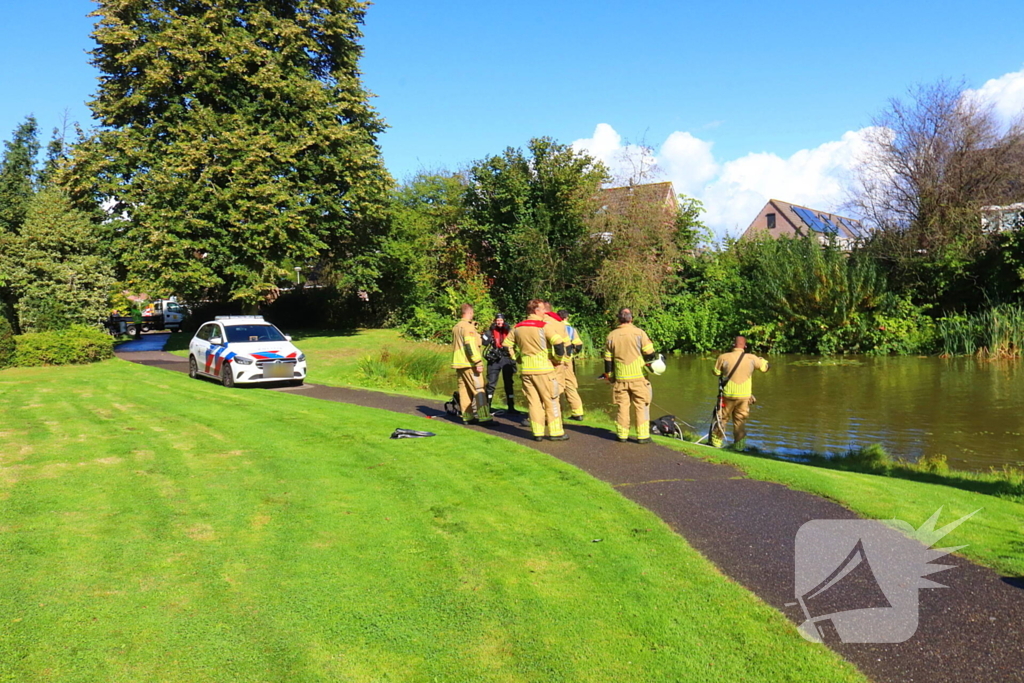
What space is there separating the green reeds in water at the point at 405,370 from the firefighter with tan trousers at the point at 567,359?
7592 mm

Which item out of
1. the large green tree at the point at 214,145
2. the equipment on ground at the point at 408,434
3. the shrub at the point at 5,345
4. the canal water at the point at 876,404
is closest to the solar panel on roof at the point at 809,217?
the canal water at the point at 876,404

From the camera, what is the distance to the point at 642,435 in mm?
10297

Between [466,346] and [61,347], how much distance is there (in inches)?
653

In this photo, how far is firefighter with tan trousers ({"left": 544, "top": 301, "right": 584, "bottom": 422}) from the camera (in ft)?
35.7

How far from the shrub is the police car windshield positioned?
773 cm

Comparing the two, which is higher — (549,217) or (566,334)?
(549,217)

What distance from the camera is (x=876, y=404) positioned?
60.0 feet

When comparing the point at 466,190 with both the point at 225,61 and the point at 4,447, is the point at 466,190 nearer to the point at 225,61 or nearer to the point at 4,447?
the point at 225,61

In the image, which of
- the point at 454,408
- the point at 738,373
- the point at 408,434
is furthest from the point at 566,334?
the point at 738,373

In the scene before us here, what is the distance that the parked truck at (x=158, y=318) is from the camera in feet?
138

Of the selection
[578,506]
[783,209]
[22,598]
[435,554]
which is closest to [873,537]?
[578,506]

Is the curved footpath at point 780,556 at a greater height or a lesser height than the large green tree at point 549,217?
lesser

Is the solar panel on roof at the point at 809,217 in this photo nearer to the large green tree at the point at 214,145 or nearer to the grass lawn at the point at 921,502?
the large green tree at the point at 214,145

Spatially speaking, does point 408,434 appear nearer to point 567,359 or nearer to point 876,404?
point 567,359
